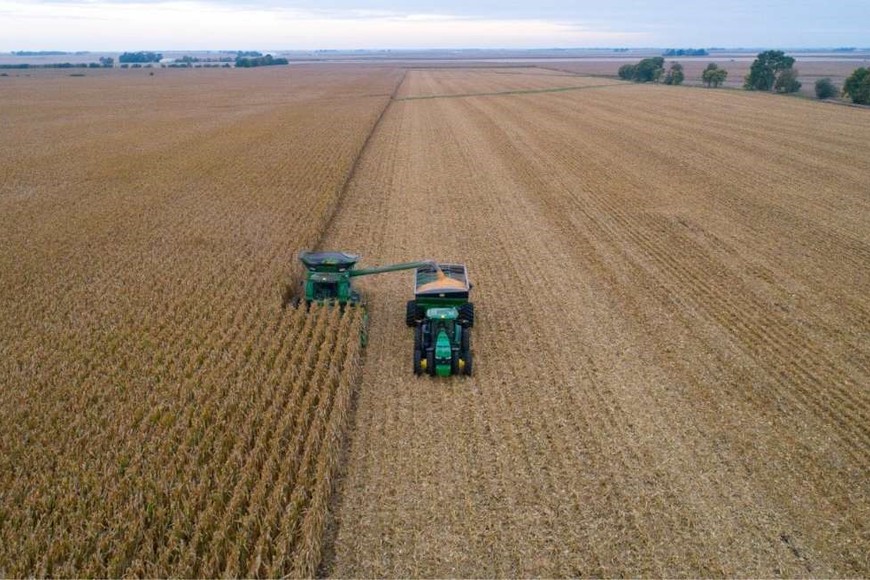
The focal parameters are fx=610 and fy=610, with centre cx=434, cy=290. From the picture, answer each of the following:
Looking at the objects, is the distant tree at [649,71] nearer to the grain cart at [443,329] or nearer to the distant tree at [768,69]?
the distant tree at [768,69]

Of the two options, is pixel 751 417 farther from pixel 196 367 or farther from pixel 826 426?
pixel 196 367

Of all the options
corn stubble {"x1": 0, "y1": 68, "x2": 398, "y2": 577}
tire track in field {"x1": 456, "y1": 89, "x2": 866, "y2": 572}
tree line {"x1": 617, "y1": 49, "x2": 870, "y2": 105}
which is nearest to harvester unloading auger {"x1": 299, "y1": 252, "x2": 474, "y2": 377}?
corn stubble {"x1": 0, "y1": 68, "x2": 398, "y2": 577}

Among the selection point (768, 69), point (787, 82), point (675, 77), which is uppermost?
point (768, 69)

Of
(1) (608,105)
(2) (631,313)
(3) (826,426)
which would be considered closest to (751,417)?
(3) (826,426)

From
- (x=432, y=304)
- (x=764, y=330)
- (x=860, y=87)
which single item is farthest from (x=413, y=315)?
(x=860, y=87)

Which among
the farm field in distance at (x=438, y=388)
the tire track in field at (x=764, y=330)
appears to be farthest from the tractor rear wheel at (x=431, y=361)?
the tire track in field at (x=764, y=330)

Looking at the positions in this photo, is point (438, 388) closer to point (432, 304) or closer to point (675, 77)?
point (432, 304)

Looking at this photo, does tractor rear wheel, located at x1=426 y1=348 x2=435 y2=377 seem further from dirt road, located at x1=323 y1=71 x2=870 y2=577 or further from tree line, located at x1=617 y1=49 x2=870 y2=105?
tree line, located at x1=617 y1=49 x2=870 y2=105
